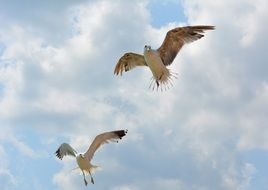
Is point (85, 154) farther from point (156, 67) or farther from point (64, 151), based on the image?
point (156, 67)

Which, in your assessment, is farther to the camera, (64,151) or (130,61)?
(64,151)

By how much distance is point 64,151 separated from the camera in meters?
39.1

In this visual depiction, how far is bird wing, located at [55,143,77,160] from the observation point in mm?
38688

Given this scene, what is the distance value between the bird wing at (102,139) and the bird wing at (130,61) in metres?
3.09

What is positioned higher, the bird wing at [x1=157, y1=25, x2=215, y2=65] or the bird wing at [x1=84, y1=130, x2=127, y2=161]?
the bird wing at [x1=84, y1=130, x2=127, y2=161]

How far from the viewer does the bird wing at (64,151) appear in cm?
3869

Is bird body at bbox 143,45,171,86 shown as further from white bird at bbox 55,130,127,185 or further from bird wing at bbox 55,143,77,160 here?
bird wing at bbox 55,143,77,160

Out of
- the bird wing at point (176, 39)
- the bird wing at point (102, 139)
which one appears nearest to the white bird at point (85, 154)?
the bird wing at point (102, 139)

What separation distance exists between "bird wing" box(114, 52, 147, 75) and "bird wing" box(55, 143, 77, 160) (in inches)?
214

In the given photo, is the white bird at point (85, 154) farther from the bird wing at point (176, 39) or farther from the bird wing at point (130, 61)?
the bird wing at point (176, 39)

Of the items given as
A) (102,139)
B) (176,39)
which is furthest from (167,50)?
(102,139)

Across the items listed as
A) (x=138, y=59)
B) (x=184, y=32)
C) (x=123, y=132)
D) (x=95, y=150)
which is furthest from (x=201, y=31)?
(x=95, y=150)

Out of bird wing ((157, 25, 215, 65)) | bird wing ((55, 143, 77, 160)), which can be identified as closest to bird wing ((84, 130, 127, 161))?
bird wing ((55, 143, 77, 160))

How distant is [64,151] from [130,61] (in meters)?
6.26
